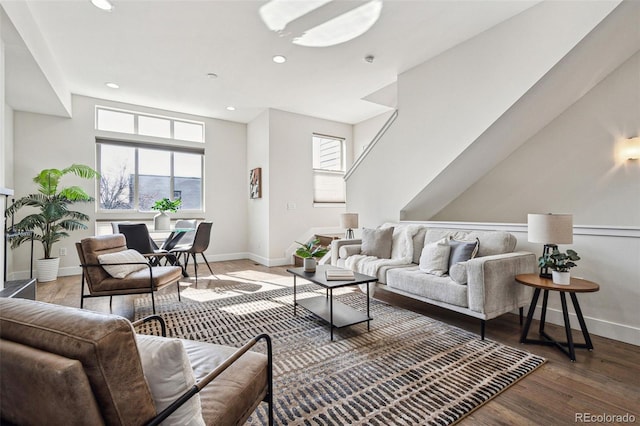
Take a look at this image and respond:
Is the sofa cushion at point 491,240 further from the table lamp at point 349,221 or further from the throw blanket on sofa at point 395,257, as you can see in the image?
the table lamp at point 349,221

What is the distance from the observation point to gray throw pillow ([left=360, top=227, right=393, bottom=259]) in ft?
12.6

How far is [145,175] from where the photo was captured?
5598mm

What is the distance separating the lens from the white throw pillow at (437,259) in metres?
2.96

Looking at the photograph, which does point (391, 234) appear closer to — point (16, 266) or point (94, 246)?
point (94, 246)

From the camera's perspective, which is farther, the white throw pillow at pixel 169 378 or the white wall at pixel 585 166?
the white wall at pixel 585 166

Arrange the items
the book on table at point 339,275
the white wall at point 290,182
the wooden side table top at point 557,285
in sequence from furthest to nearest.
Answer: the white wall at point 290,182 → the book on table at point 339,275 → the wooden side table top at point 557,285

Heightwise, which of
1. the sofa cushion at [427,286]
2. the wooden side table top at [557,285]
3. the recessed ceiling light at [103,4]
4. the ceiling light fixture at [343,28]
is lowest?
the sofa cushion at [427,286]

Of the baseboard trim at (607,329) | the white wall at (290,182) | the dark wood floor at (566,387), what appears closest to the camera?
the dark wood floor at (566,387)

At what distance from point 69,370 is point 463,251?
2.98 metres

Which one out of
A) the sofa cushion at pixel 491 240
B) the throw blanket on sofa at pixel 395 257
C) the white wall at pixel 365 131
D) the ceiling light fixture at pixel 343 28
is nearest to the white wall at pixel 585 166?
the sofa cushion at pixel 491 240

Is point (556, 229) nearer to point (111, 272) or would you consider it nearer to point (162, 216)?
point (111, 272)

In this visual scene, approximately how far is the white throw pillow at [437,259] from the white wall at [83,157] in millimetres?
4435

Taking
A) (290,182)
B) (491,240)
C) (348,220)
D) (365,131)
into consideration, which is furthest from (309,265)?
(365,131)

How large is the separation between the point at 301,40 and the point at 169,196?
400 centimetres
